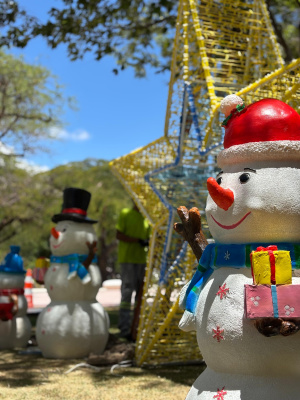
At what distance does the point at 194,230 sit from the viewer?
291 centimetres

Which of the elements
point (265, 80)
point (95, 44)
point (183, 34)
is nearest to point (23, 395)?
point (265, 80)

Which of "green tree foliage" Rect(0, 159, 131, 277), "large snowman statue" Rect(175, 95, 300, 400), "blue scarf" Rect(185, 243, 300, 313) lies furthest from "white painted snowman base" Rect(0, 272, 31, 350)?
"green tree foliage" Rect(0, 159, 131, 277)

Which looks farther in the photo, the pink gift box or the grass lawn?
the grass lawn

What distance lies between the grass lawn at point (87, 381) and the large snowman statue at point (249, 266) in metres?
1.58

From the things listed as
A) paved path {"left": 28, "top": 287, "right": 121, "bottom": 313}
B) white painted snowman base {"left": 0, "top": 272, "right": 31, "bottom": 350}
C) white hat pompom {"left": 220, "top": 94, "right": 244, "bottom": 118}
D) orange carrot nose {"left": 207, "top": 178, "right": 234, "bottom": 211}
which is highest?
white hat pompom {"left": 220, "top": 94, "right": 244, "bottom": 118}

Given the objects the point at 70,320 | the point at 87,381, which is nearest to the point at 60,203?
the point at 70,320

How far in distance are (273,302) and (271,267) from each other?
154 mm

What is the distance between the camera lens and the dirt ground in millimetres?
3879

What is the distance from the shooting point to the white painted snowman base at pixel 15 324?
19.6ft

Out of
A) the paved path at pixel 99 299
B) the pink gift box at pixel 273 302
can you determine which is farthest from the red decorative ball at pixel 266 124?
the paved path at pixel 99 299

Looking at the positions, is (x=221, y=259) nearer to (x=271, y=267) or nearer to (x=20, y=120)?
(x=271, y=267)

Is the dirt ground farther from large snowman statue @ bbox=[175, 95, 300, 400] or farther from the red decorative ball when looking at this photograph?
the red decorative ball

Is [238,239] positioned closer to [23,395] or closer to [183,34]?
[23,395]

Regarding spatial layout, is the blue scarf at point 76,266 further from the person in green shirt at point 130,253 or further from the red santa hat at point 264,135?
the red santa hat at point 264,135
